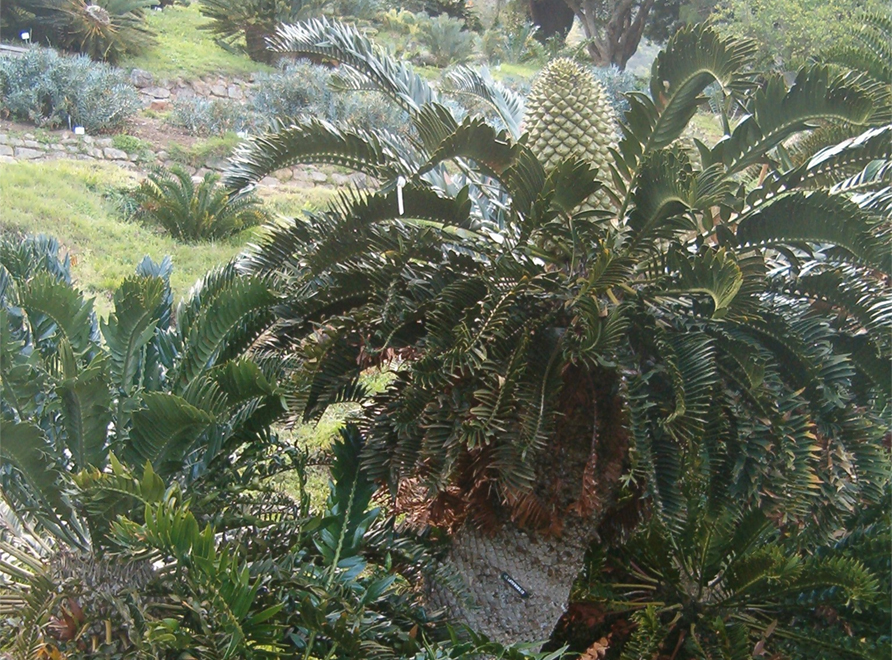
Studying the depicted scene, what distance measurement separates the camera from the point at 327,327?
2.94 meters

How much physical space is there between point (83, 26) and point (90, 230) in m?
7.67

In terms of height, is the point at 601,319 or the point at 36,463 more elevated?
the point at 601,319

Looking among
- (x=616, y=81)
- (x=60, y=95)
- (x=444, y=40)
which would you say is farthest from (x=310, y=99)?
(x=616, y=81)

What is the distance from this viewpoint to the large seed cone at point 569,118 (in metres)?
3.04

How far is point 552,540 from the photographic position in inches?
123

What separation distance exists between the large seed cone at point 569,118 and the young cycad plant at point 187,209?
523cm

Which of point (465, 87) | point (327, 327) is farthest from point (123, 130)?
point (327, 327)

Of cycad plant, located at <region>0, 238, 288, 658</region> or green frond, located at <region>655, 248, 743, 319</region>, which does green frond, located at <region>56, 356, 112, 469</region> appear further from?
green frond, located at <region>655, 248, 743, 319</region>

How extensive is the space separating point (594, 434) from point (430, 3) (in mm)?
14477

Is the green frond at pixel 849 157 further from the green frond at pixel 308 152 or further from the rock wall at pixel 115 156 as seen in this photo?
the rock wall at pixel 115 156

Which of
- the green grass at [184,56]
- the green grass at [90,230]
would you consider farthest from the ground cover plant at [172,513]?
the green grass at [184,56]

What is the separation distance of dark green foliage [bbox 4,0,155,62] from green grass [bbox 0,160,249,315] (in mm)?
5737

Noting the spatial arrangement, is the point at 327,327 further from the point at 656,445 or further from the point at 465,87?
the point at 465,87

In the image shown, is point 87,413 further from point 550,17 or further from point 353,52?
point 550,17
